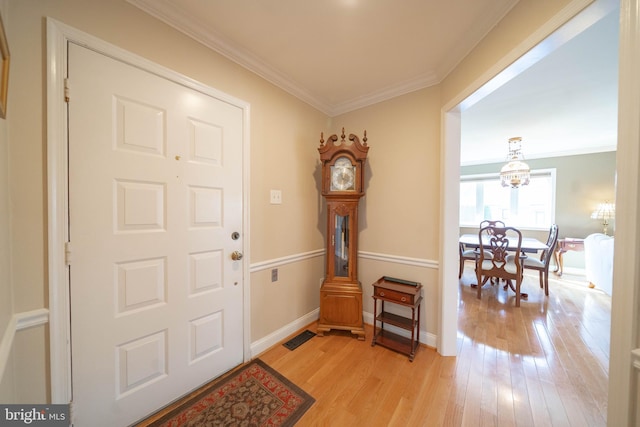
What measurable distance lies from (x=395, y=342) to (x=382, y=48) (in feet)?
8.23

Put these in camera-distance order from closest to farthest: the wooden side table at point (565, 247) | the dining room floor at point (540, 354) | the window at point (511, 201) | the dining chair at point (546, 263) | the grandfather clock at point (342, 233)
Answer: the dining room floor at point (540, 354) < the grandfather clock at point (342, 233) < the dining chair at point (546, 263) < the wooden side table at point (565, 247) < the window at point (511, 201)

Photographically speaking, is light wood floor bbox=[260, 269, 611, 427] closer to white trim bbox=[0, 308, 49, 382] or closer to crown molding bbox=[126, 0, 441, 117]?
white trim bbox=[0, 308, 49, 382]

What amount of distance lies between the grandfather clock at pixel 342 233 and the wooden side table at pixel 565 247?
4708mm

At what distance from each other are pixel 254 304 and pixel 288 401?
73 cm

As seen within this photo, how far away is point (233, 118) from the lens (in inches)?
66.4

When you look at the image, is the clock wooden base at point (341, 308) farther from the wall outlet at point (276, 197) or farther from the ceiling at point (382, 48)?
the ceiling at point (382, 48)

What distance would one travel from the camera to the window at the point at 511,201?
475 centimetres

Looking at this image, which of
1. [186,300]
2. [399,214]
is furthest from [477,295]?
[186,300]

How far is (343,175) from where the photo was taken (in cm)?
218

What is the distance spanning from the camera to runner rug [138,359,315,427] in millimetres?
1284

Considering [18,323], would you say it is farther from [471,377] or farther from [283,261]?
[471,377]

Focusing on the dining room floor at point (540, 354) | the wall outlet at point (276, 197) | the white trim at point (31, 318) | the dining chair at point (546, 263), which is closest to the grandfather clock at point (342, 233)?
the wall outlet at point (276, 197)

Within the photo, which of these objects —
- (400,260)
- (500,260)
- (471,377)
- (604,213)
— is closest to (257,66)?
(400,260)

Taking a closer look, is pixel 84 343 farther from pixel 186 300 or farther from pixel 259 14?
pixel 259 14
